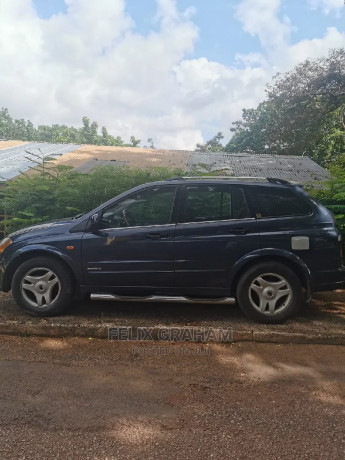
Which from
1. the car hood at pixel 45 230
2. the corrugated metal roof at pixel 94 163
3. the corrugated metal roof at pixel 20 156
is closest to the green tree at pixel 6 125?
the corrugated metal roof at pixel 20 156

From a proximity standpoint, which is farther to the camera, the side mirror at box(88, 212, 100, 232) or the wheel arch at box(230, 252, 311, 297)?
the side mirror at box(88, 212, 100, 232)

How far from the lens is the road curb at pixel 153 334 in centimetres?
393

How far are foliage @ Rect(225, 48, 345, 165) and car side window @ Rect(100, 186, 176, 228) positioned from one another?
643 inches

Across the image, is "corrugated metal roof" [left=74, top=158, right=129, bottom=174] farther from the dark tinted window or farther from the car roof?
the dark tinted window

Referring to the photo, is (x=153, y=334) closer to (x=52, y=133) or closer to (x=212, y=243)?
(x=212, y=243)

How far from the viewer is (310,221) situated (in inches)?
167

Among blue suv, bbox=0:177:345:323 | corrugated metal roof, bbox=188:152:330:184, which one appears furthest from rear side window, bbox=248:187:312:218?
corrugated metal roof, bbox=188:152:330:184

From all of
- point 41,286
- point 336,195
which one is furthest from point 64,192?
point 336,195

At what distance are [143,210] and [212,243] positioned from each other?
918 mm

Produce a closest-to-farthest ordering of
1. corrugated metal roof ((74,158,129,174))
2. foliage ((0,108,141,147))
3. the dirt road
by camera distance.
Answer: the dirt road, corrugated metal roof ((74,158,129,174)), foliage ((0,108,141,147))

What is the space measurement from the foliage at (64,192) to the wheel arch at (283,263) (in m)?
3.59

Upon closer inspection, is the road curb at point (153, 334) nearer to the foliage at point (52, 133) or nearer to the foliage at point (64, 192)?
the foliage at point (64, 192)

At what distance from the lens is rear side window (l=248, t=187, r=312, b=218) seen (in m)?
4.33

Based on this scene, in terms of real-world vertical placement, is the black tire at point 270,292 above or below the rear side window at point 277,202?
below
